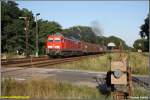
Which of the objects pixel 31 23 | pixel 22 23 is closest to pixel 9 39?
pixel 22 23

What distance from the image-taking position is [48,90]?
12.1m

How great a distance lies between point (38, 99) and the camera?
9859 millimetres

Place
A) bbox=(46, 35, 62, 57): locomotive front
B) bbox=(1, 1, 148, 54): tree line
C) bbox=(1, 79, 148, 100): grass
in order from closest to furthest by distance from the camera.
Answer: bbox=(1, 79, 148, 100): grass → bbox=(46, 35, 62, 57): locomotive front → bbox=(1, 1, 148, 54): tree line

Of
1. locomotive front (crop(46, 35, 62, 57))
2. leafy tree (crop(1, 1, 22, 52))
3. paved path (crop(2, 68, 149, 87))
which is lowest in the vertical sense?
paved path (crop(2, 68, 149, 87))

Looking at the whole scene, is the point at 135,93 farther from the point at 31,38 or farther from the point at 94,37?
the point at 94,37

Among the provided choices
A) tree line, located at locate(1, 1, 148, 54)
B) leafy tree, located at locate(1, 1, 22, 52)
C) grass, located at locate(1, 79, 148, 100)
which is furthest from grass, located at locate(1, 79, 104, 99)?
leafy tree, located at locate(1, 1, 22, 52)

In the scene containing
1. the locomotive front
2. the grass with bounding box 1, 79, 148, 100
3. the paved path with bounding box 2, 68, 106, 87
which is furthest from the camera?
the locomotive front

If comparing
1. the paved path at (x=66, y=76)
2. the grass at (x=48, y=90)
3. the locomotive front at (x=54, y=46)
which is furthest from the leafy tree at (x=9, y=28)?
the grass at (x=48, y=90)

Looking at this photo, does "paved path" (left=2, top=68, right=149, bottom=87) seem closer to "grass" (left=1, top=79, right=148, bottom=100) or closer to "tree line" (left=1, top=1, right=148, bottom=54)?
"grass" (left=1, top=79, right=148, bottom=100)

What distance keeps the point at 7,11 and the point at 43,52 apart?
12109mm

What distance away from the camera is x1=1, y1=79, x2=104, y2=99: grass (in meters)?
11.4

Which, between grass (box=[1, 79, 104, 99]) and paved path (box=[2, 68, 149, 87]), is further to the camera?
paved path (box=[2, 68, 149, 87])

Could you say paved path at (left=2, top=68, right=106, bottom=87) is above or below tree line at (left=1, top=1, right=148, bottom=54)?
below

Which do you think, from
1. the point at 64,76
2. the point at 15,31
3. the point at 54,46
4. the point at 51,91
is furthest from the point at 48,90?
the point at 15,31
